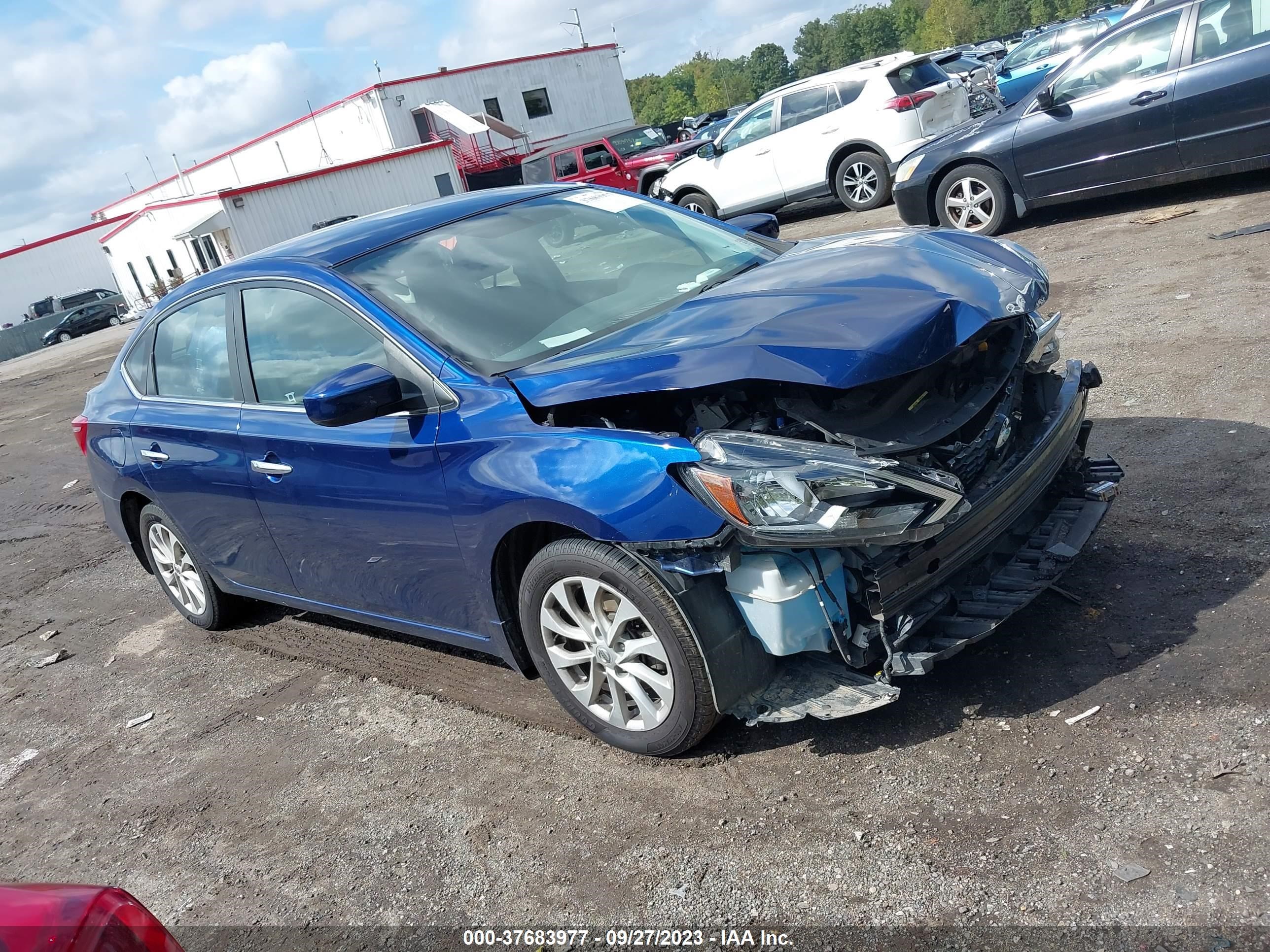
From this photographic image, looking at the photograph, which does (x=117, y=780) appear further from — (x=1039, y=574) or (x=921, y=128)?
(x=921, y=128)

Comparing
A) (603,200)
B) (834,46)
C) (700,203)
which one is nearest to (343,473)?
(603,200)

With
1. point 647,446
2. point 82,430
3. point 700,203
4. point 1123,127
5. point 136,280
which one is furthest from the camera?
point 136,280

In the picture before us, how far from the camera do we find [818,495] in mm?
2939

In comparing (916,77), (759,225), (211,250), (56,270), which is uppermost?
(56,270)

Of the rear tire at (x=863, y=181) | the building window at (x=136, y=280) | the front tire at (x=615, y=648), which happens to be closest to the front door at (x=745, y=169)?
the rear tire at (x=863, y=181)

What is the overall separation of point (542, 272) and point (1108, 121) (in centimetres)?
671

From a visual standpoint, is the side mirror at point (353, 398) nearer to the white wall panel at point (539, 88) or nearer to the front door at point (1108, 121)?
the front door at point (1108, 121)

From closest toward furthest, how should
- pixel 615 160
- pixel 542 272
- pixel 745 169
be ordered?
pixel 542 272 → pixel 745 169 → pixel 615 160

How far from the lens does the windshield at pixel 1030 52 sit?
19.2m

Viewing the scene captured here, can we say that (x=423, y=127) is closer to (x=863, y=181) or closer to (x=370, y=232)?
(x=863, y=181)

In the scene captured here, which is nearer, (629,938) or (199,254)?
(629,938)

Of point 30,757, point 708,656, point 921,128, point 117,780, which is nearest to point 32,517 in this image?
point 30,757

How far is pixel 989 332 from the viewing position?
3549 millimetres

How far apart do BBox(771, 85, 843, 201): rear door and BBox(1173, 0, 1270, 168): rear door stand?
581cm
